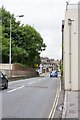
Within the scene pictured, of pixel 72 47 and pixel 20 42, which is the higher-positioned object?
pixel 20 42

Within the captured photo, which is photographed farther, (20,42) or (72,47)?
(20,42)

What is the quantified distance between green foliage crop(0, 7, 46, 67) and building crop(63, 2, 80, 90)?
151 ft

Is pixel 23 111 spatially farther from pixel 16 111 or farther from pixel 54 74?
pixel 54 74

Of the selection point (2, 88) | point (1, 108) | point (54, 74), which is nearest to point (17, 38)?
point (54, 74)

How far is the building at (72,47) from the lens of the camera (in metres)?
24.0

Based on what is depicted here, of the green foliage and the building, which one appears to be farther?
the green foliage

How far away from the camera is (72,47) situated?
24297 mm

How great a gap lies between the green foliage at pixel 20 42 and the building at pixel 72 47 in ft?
151

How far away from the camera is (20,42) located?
80000 millimetres

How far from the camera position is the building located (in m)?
24.0

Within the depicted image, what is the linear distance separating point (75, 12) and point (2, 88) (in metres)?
7.67

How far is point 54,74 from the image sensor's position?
87250 millimetres

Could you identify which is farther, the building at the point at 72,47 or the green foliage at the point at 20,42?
the green foliage at the point at 20,42

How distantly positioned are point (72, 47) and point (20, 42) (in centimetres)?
5607
